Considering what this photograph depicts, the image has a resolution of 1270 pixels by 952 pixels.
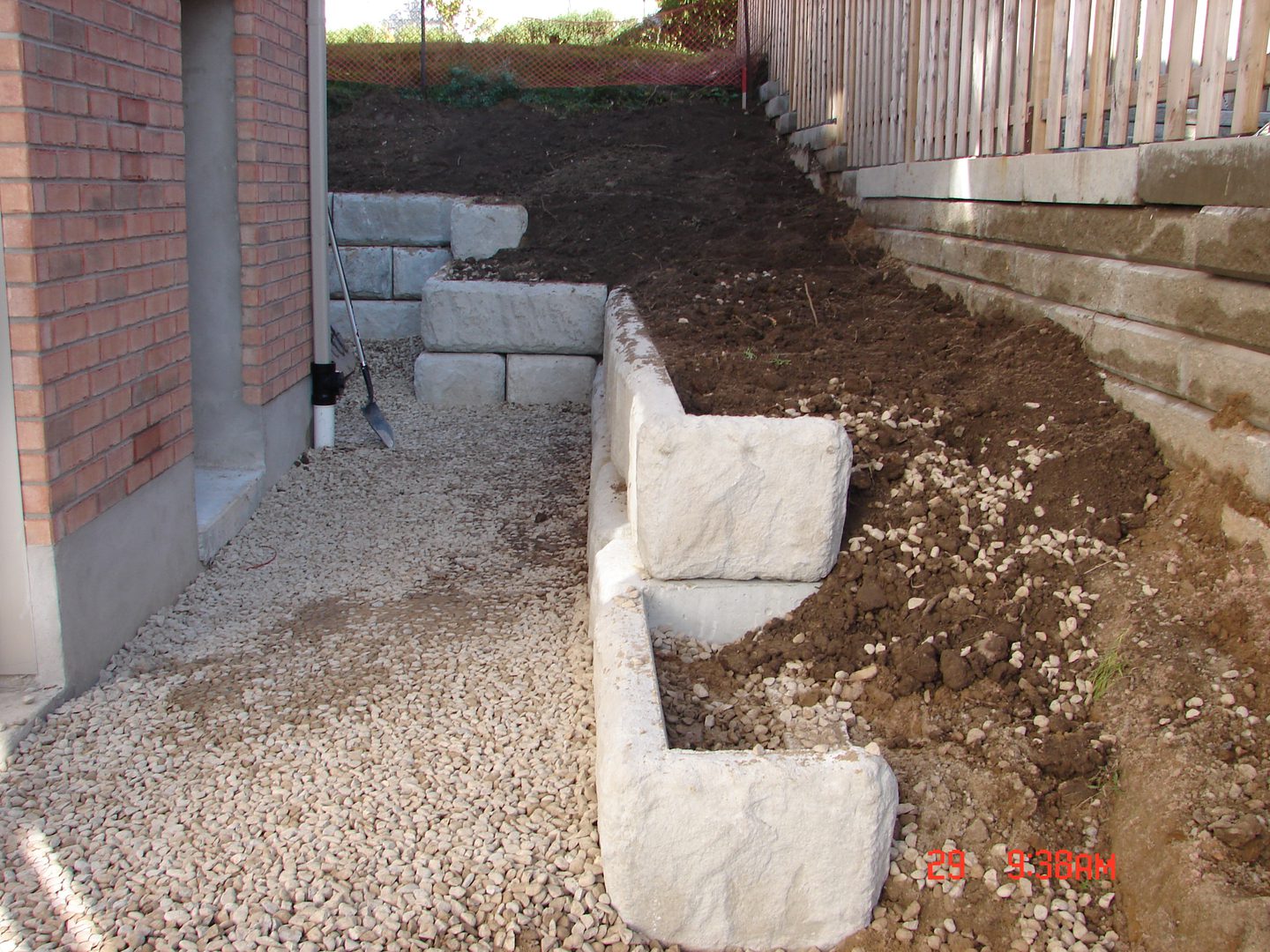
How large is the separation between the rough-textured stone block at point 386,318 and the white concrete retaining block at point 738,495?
528 cm

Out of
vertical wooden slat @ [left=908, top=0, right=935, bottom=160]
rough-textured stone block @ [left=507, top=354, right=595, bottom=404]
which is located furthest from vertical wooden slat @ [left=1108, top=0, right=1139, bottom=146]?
rough-textured stone block @ [left=507, top=354, right=595, bottom=404]

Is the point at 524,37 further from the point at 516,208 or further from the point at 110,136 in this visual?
the point at 110,136

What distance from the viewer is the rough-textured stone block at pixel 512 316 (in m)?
6.81

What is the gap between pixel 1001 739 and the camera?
264 centimetres

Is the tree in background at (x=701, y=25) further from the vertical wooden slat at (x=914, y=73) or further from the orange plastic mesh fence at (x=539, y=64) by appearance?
the vertical wooden slat at (x=914, y=73)

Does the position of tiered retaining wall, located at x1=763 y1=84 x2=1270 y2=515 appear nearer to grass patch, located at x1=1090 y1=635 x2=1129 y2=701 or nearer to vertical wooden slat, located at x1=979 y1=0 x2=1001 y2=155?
vertical wooden slat, located at x1=979 y1=0 x2=1001 y2=155

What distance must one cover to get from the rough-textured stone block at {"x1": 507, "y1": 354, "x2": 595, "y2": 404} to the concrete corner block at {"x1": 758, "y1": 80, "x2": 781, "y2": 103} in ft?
14.8

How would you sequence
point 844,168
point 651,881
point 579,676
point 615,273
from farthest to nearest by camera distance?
point 844,168
point 615,273
point 579,676
point 651,881

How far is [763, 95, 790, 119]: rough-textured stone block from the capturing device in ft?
31.5

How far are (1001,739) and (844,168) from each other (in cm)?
568

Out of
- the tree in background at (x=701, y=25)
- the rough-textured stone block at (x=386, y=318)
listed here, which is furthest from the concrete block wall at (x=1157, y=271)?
the tree in background at (x=701, y=25)

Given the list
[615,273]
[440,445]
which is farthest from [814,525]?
[615,273]

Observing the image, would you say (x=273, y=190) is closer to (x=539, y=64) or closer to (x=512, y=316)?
(x=512, y=316)

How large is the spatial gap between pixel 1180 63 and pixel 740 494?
1981mm
